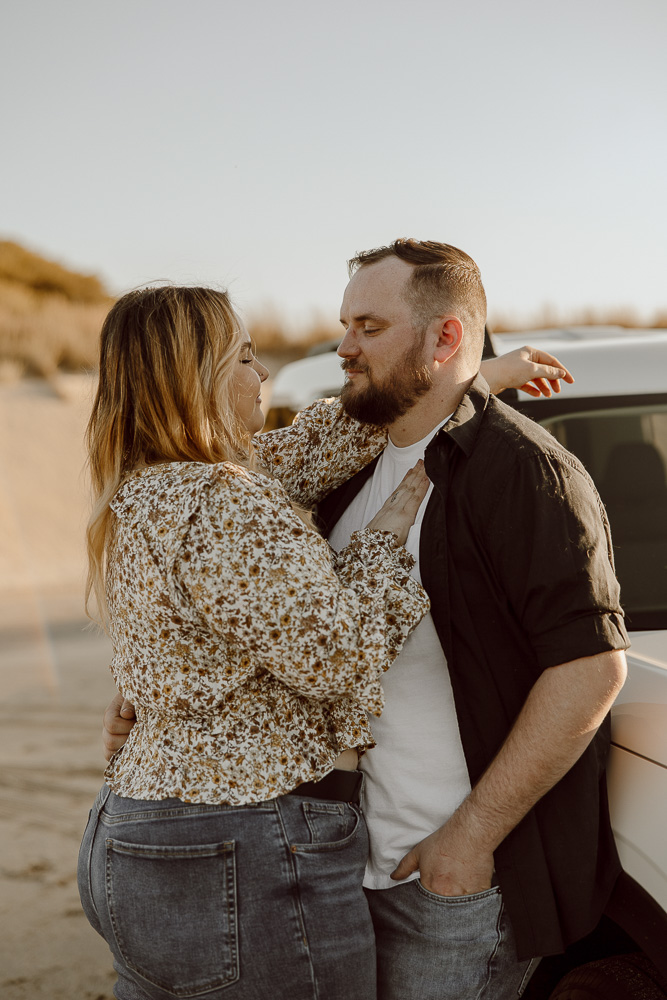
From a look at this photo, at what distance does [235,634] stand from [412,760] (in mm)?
567

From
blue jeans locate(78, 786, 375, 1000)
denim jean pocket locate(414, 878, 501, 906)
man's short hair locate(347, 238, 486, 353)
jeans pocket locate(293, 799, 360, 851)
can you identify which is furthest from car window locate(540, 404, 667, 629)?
blue jeans locate(78, 786, 375, 1000)

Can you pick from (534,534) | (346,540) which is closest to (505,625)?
(534,534)

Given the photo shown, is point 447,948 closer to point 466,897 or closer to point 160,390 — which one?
point 466,897

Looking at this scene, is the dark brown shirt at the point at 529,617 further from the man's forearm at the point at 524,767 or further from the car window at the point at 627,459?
the car window at the point at 627,459

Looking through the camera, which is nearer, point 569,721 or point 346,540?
point 569,721

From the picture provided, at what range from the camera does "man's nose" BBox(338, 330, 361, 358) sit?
232cm

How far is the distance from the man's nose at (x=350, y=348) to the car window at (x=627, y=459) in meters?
0.99

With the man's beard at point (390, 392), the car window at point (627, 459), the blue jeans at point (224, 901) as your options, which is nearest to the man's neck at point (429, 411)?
the man's beard at point (390, 392)

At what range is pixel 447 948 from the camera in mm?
1893

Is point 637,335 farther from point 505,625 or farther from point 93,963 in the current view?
point 93,963

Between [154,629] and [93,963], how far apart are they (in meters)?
2.74

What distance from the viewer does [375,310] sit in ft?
7.47

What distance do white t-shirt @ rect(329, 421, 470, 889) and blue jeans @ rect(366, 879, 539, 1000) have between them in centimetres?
8

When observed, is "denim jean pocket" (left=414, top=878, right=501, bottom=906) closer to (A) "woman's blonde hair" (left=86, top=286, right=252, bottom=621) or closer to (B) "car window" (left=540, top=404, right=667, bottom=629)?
(A) "woman's blonde hair" (left=86, top=286, right=252, bottom=621)
